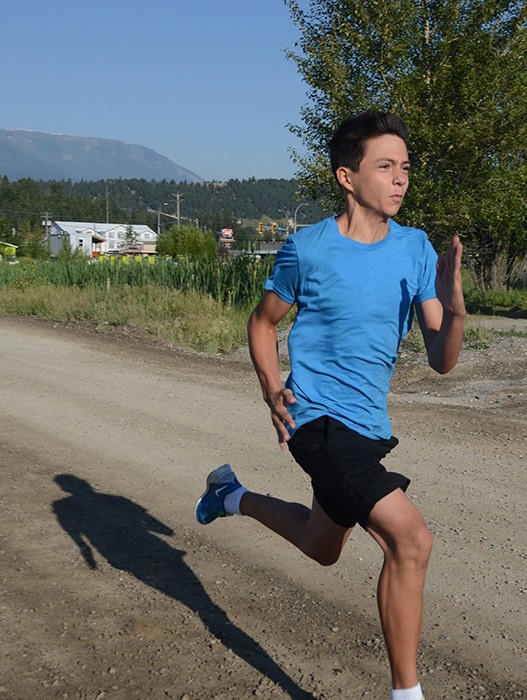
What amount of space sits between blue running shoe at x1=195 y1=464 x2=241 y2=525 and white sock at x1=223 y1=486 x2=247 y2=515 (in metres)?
0.02

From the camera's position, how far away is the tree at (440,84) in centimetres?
1551

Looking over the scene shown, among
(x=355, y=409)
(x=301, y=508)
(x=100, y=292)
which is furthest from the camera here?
(x=100, y=292)

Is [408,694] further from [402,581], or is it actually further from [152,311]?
[152,311]

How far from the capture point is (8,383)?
36.7 feet

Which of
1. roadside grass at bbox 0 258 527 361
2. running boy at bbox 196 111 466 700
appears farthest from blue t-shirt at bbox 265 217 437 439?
roadside grass at bbox 0 258 527 361

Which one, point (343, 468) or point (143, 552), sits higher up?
point (343, 468)

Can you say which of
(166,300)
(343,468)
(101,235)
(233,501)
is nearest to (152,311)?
(166,300)

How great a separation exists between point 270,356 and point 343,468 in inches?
20.4

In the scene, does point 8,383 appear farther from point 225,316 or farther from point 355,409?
point 355,409

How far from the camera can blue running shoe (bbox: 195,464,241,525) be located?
469 centimetres

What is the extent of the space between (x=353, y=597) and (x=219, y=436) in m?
3.85

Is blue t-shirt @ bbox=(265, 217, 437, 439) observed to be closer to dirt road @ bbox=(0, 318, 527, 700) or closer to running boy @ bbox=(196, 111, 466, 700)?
running boy @ bbox=(196, 111, 466, 700)

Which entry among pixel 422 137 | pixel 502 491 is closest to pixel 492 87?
pixel 422 137

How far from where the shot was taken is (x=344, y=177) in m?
3.64
